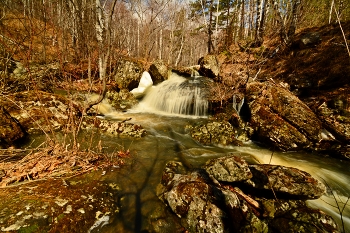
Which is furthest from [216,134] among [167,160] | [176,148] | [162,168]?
[162,168]

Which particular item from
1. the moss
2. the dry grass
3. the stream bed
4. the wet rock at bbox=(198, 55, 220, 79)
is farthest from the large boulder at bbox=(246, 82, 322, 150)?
the wet rock at bbox=(198, 55, 220, 79)

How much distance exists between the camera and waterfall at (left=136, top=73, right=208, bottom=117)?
416 inches

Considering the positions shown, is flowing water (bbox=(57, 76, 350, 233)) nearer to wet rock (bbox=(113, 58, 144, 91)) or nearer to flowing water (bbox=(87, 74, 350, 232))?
flowing water (bbox=(87, 74, 350, 232))

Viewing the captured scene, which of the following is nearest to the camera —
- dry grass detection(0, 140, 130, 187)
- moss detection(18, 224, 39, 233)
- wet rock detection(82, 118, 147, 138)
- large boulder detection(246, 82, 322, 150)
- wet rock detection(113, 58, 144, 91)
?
moss detection(18, 224, 39, 233)

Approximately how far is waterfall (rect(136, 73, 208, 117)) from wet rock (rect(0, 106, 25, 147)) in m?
6.72

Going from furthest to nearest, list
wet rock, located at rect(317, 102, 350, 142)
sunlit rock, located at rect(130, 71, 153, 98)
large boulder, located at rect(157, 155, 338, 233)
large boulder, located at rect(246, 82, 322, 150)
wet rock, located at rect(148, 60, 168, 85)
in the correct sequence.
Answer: wet rock, located at rect(148, 60, 168, 85) < sunlit rock, located at rect(130, 71, 153, 98) < large boulder, located at rect(246, 82, 322, 150) < wet rock, located at rect(317, 102, 350, 142) < large boulder, located at rect(157, 155, 338, 233)

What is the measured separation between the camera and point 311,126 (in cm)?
648

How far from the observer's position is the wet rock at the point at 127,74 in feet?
42.0

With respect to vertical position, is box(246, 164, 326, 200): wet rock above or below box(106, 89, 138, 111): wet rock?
below

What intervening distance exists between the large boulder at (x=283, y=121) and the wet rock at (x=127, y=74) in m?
8.76

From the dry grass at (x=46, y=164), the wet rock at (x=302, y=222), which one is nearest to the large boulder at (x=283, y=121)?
the wet rock at (x=302, y=222)

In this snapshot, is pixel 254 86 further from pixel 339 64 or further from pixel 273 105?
pixel 339 64

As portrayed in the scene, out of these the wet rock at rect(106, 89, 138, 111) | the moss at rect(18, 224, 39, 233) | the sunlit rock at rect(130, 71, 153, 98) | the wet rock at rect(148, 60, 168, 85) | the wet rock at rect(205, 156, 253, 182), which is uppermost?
the wet rock at rect(148, 60, 168, 85)

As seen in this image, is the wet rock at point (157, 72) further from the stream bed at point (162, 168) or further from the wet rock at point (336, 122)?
the wet rock at point (336, 122)
